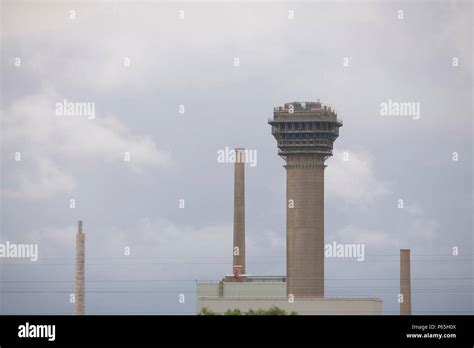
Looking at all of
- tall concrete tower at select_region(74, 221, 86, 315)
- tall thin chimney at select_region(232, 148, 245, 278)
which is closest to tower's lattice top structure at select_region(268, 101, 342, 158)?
tall thin chimney at select_region(232, 148, 245, 278)

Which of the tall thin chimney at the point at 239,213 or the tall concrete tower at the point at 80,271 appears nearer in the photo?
the tall concrete tower at the point at 80,271

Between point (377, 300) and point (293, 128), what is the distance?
29.2 meters

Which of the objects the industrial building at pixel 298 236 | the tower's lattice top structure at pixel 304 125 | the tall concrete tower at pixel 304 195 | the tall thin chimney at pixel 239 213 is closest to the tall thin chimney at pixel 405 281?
the industrial building at pixel 298 236

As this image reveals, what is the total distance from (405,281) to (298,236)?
19018 mm

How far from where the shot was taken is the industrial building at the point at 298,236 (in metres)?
113

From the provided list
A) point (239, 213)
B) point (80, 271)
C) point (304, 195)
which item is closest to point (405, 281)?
point (239, 213)

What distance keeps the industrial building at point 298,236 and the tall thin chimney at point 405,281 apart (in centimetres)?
263

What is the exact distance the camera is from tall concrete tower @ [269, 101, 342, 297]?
125 metres

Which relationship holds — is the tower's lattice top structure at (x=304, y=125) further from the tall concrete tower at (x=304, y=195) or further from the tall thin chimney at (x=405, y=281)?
the tall thin chimney at (x=405, y=281)

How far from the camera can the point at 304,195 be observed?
126125 millimetres

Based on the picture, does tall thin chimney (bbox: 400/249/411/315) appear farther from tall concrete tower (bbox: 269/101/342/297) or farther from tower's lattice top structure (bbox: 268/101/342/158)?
tower's lattice top structure (bbox: 268/101/342/158)

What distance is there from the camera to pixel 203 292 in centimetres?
12225
